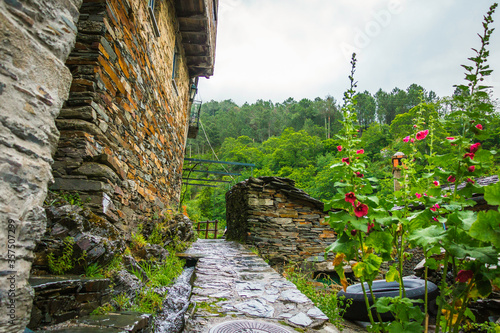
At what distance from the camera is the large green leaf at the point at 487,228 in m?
1.01

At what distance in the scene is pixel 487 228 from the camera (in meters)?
1.04

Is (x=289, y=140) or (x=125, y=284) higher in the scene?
(x=289, y=140)

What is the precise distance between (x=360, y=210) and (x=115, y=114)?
9.69 feet

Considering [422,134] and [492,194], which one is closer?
[492,194]

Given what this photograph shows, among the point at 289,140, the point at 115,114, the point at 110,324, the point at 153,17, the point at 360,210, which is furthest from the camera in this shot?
the point at 289,140

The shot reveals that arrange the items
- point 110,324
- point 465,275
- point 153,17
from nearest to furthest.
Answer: point 465,275, point 110,324, point 153,17

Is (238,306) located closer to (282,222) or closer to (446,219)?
(446,219)

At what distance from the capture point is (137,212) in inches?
159

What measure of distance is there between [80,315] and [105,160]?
1551 millimetres

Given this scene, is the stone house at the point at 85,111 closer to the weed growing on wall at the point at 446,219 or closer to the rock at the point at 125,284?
the rock at the point at 125,284

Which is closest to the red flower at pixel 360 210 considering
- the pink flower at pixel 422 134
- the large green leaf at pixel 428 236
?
the large green leaf at pixel 428 236

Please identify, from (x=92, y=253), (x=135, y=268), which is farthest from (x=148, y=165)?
(x=92, y=253)

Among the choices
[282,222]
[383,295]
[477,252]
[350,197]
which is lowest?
[383,295]

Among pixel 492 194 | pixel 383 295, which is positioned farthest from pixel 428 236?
pixel 383 295
